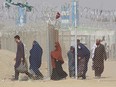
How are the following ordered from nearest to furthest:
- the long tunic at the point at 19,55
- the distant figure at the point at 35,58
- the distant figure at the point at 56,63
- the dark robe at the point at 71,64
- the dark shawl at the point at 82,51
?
the long tunic at the point at 19,55 → the distant figure at the point at 56,63 → the dark shawl at the point at 82,51 → the distant figure at the point at 35,58 → the dark robe at the point at 71,64

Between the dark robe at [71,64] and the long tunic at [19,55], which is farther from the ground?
the long tunic at [19,55]

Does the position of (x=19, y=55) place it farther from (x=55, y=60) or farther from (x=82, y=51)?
(x=82, y=51)

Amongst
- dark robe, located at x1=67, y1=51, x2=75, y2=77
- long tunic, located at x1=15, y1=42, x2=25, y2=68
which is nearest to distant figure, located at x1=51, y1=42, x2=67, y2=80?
long tunic, located at x1=15, y1=42, x2=25, y2=68

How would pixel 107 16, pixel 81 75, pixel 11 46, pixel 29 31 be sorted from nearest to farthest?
pixel 81 75
pixel 107 16
pixel 29 31
pixel 11 46

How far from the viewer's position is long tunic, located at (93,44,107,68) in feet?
59.1

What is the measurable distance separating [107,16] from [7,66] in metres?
7.15

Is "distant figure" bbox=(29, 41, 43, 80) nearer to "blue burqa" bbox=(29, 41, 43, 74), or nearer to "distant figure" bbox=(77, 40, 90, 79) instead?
"blue burqa" bbox=(29, 41, 43, 74)

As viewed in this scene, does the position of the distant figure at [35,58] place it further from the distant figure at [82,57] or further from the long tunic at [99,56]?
the long tunic at [99,56]

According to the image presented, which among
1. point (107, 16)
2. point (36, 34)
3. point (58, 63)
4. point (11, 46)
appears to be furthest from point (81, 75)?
point (11, 46)

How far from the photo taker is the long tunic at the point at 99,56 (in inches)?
709

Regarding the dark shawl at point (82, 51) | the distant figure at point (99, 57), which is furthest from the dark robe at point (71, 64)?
the dark shawl at point (82, 51)

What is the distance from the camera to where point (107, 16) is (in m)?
27.4

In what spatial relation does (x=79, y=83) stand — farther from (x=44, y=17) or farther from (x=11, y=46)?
(x=11, y=46)

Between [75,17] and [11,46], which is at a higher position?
[75,17]
